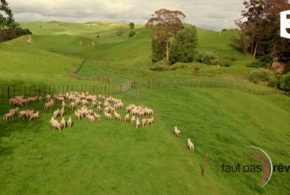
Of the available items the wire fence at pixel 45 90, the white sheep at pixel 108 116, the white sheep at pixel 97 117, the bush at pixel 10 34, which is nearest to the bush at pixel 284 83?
the wire fence at pixel 45 90

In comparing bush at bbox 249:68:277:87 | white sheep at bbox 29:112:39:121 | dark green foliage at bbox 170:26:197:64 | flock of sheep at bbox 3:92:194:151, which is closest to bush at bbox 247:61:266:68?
bush at bbox 249:68:277:87

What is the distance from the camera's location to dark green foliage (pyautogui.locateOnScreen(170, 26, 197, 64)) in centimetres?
9388

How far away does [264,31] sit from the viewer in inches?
3585

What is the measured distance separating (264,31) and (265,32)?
5.42 feet

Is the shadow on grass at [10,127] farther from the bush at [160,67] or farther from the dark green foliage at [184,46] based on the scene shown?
the dark green foliage at [184,46]

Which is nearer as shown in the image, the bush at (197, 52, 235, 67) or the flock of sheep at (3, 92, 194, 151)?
the flock of sheep at (3, 92, 194, 151)

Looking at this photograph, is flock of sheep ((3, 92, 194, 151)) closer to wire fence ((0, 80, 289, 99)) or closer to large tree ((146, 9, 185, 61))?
wire fence ((0, 80, 289, 99))

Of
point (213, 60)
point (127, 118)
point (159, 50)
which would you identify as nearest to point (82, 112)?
point (127, 118)

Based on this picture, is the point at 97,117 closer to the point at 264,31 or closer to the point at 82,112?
the point at 82,112

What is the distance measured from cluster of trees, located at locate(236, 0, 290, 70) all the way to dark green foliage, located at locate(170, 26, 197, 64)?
2687 centimetres

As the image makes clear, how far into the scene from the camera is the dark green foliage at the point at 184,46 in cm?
9388

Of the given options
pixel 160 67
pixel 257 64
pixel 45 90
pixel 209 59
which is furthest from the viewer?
pixel 209 59

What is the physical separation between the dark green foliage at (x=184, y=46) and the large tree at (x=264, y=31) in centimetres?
2687

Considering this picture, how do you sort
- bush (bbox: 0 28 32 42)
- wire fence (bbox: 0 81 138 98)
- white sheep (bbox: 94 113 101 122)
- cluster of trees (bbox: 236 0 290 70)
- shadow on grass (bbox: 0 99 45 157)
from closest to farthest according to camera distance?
shadow on grass (bbox: 0 99 45 157)
white sheep (bbox: 94 113 101 122)
wire fence (bbox: 0 81 138 98)
cluster of trees (bbox: 236 0 290 70)
bush (bbox: 0 28 32 42)
